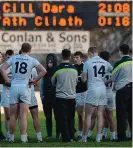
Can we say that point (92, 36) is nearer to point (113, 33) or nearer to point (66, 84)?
point (113, 33)

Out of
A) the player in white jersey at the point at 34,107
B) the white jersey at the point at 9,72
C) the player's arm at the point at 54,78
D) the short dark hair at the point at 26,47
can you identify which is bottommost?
the player in white jersey at the point at 34,107

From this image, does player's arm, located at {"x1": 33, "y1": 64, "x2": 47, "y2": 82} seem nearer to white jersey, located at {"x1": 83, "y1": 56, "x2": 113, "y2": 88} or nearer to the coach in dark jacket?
white jersey, located at {"x1": 83, "y1": 56, "x2": 113, "y2": 88}

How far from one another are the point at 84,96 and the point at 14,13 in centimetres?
985

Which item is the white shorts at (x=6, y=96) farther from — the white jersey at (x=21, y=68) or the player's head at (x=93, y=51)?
the player's head at (x=93, y=51)

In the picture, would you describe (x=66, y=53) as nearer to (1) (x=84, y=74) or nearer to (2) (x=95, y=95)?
(1) (x=84, y=74)

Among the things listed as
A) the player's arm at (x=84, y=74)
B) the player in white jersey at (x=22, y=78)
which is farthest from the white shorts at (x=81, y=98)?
the player in white jersey at (x=22, y=78)

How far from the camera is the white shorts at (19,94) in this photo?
17594 mm

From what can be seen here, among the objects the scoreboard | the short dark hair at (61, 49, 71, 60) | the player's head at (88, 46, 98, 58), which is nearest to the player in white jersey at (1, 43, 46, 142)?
the short dark hair at (61, 49, 71, 60)

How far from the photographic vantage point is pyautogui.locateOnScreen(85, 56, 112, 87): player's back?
59.0 ft

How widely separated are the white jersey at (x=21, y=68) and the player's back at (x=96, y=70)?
117 centimetres

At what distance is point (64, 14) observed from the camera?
29109 mm

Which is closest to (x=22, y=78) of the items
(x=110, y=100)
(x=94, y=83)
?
(x=94, y=83)

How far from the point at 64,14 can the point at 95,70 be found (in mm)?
11305

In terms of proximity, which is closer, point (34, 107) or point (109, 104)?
point (34, 107)
